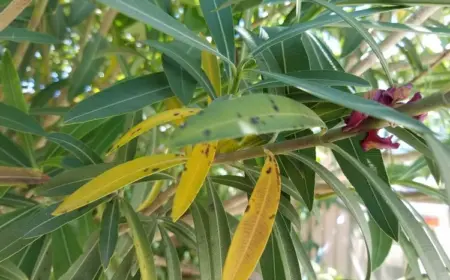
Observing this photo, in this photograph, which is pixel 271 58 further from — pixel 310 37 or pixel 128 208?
pixel 128 208

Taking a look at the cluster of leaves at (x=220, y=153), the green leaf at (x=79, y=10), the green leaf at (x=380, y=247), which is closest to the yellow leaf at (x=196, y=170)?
the cluster of leaves at (x=220, y=153)

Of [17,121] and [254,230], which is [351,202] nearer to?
[254,230]

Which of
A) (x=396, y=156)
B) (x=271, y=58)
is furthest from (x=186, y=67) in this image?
(x=396, y=156)

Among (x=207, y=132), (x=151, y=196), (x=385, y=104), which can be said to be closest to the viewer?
(x=207, y=132)

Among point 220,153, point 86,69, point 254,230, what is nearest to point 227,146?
point 220,153

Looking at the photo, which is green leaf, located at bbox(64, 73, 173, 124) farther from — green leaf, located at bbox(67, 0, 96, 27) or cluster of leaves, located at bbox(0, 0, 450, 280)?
green leaf, located at bbox(67, 0, 96, 27)

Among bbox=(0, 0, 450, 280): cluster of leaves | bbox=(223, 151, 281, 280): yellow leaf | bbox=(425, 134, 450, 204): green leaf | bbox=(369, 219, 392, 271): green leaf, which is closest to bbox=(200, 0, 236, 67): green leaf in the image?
bbox=(0, 0, 450, 280): cluster of leaves
